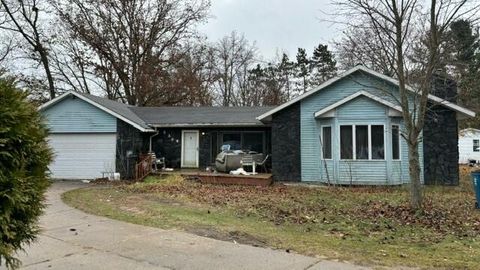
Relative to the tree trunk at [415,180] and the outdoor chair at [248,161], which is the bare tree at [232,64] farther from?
the tree trunk at [415,180]

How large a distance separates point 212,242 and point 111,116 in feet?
45.6

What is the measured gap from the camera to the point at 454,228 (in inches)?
312

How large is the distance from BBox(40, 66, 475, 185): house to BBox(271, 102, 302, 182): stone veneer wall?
4cm

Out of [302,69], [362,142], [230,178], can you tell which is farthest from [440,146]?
[302,69]

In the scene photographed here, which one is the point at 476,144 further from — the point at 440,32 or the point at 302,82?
the point at 440,32

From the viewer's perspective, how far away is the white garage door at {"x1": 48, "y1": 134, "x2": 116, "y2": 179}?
62.6 feet

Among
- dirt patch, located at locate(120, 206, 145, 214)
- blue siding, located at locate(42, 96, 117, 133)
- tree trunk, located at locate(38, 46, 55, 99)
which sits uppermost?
tree trunk, located at locate(38, 46, 55, 99)

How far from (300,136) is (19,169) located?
13807mm

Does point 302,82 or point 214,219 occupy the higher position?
point 302,82

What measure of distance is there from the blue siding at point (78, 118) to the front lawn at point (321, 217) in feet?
15.7

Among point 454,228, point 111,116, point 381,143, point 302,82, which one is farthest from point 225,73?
point 454,228

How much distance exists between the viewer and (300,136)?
55.6 ft

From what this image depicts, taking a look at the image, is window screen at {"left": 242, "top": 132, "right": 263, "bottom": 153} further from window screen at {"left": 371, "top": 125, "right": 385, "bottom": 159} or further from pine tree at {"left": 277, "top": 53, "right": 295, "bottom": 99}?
pine tree at {"left": 277, "top": 53, "right": 295, "bottom": 99}

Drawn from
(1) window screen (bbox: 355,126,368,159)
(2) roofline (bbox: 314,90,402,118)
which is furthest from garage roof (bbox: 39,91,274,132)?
(1) window screen (bbox: 355,126,368,159)
